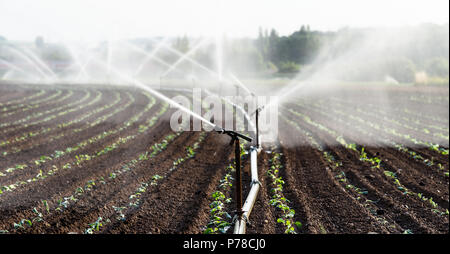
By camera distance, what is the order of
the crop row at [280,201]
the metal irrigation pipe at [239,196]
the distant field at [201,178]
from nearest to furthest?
the metal irrigation pipe at [239,196] < the crop row at [280,201] < the distant field at [201,178]

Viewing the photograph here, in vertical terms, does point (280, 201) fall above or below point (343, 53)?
below

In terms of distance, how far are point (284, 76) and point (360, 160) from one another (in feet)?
91.0

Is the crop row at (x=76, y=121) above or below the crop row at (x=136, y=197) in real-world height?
above

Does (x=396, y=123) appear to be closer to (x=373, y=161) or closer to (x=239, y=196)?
(x=373, y=161)

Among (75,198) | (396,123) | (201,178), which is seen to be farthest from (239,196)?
(396,123)

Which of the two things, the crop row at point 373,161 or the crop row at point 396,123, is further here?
the crop row at point 396,123

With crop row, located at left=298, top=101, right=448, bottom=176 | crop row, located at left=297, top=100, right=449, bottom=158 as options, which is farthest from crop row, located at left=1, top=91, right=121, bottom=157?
crop row, located at left=297, top=100, right=449, bottom=158

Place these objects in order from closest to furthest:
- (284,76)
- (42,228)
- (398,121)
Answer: (42,228), (398,121), (284,76)

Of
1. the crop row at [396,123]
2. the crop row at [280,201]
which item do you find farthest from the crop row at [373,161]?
the crop row at [396,123]

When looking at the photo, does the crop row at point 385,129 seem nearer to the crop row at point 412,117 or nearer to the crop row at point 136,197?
the crop row at point 412,117

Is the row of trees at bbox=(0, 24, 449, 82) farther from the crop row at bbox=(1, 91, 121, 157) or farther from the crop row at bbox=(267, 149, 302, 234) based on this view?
the crop row at bbox=(267, 149, 302, 234)

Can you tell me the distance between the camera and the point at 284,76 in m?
35.9
